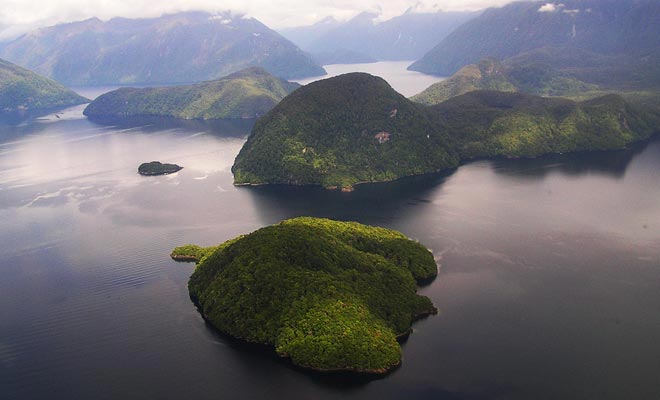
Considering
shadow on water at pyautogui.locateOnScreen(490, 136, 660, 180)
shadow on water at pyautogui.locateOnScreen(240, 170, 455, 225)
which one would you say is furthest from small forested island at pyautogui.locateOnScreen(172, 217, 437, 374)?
shadow on water at pyautogui.locateOnScreen(490, 136, 660, 180)

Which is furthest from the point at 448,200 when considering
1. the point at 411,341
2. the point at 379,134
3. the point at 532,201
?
the point at 411,341

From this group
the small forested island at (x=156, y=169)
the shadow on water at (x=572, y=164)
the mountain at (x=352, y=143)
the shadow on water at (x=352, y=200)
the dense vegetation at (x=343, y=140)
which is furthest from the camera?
the small forested island at (x=156, y=169)

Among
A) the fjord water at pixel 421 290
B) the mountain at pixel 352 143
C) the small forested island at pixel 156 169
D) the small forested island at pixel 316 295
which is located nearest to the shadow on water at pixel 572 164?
the fjord water at pixel 421 290

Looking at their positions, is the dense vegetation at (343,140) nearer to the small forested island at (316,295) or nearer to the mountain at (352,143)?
the mountain at (352,143)

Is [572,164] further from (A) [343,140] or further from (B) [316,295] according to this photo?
(B) [316,295]

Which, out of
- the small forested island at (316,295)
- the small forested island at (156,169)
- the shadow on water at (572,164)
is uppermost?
the small forested island at (316,295)

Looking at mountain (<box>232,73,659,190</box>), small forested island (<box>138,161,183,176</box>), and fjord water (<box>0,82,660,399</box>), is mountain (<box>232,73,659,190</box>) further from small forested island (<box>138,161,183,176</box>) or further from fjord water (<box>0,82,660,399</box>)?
small forested island (<box>138,161,183,176</box>)
